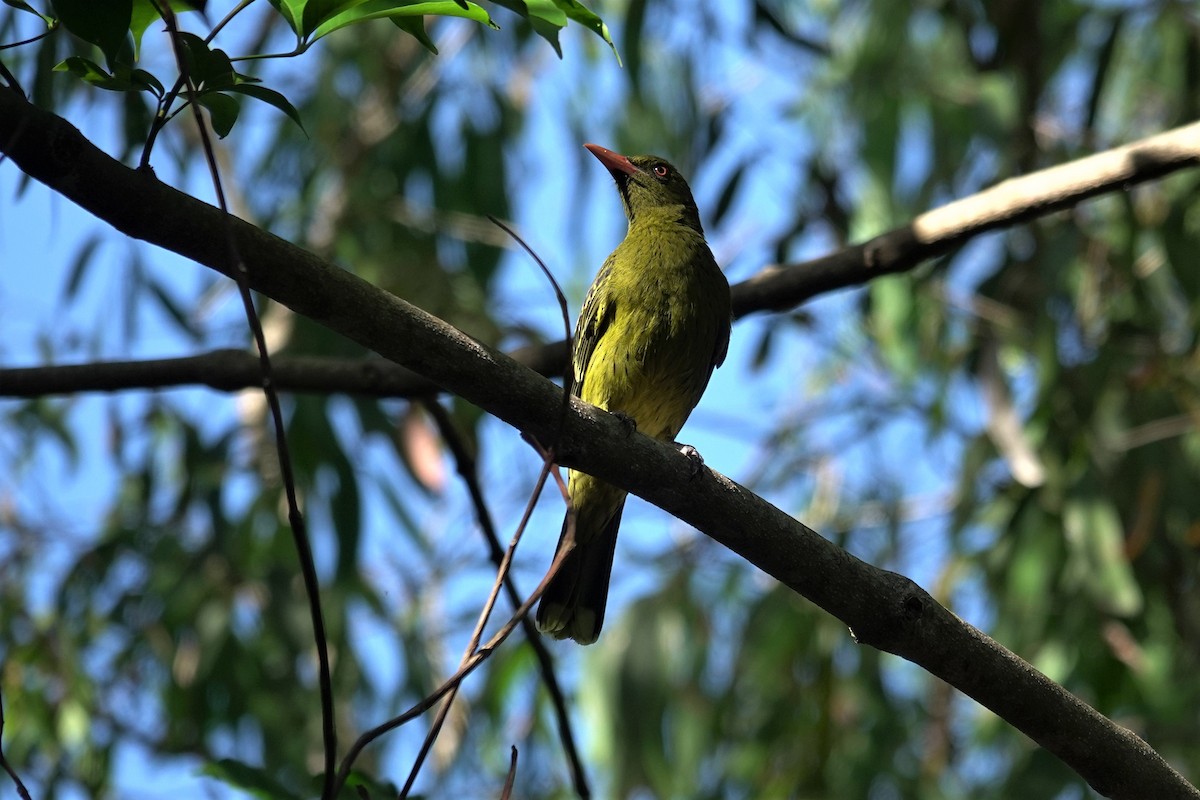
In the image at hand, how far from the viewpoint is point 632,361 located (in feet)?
11.7

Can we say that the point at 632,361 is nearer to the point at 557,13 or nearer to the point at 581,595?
the point at 581,595

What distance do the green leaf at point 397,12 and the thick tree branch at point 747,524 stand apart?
33 centimetres

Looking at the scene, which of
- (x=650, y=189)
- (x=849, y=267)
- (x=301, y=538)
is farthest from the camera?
(x=650, y=189)

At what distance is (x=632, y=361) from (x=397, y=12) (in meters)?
1.77

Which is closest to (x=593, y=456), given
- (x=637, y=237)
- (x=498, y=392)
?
(x=498, y=392)

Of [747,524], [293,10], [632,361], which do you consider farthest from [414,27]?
[632,361]

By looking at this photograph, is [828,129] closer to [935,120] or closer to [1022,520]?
→ [935,120]

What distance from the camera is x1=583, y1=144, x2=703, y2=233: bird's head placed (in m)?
4.32

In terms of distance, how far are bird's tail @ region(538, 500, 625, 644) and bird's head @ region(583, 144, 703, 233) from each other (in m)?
1.17

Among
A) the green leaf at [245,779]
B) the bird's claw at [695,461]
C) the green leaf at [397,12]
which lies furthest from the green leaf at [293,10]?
the green leaf at [245,779]

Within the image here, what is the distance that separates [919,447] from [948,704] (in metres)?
1.37

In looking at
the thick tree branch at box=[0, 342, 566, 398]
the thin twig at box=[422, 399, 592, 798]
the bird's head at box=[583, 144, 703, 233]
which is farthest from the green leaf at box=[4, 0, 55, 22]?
the bird's head at box=[583, 144, 703, 233]

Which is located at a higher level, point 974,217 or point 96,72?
point 974,217

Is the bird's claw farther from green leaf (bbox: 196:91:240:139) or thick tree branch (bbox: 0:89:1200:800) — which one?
green leaf (bbox: 196:91:240:139)
